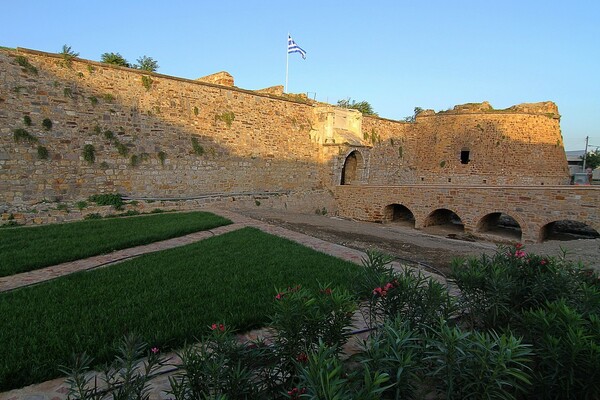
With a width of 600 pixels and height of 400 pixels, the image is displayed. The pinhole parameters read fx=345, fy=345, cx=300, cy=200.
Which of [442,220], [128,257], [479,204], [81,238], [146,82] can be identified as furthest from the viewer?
[442,220]

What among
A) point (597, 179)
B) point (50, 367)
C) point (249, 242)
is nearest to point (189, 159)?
point (249, 242)

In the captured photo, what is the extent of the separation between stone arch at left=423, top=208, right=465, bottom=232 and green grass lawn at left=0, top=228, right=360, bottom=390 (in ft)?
35.1

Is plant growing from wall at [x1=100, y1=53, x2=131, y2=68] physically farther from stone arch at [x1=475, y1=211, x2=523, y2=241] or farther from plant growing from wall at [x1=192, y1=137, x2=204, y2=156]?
stone arch at [x1=475, y1=211, x2=523, y2=241]

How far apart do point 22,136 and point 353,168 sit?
51.4 ft

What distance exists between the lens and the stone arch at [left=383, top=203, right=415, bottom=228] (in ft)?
56.6

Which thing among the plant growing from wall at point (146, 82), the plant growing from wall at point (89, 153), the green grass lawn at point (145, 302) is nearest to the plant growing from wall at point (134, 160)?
the plant growing from wall at point (89, 153)

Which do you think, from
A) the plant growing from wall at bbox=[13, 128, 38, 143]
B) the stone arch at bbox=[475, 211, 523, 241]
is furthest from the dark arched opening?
the plant growing from wall at bbox=[13, 128, 38, 143]

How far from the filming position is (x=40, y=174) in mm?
10383

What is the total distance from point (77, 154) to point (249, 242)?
7267 millimetres

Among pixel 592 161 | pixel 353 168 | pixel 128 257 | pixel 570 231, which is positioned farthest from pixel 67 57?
pixel 592 161

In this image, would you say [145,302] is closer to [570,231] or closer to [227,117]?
[227,117]

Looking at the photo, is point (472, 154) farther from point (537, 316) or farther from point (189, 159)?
point (537, 316)

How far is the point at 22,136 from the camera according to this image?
32.9 feet

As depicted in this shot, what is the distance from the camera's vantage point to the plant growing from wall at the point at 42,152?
1034cm
